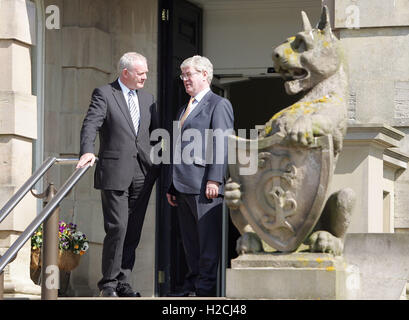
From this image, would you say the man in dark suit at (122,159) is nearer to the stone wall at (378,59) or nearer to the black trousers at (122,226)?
the black trousers at (122,226)

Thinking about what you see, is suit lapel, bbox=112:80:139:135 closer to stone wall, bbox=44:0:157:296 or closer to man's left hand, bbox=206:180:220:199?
man's left hand, bbox=206:180:220:199

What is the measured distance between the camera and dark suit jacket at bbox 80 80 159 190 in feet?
29.3

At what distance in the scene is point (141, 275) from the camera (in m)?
12.5

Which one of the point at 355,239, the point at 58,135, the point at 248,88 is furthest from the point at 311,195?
the point at 248,88

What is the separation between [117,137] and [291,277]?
7.36 feet

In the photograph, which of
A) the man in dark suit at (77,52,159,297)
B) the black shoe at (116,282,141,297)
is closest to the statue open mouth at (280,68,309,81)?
the man in dark suit at (77,52,159,297)

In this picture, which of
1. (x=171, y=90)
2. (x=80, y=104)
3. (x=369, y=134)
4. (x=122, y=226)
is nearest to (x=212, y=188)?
(x=122, y=226)

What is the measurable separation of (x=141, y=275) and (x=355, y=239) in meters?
4.71

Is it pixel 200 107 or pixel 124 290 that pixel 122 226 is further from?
pixel 200 107

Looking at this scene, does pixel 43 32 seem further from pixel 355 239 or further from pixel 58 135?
pixel 355 239

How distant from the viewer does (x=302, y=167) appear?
7320 millimetres

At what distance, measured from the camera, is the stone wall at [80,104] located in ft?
40.0
